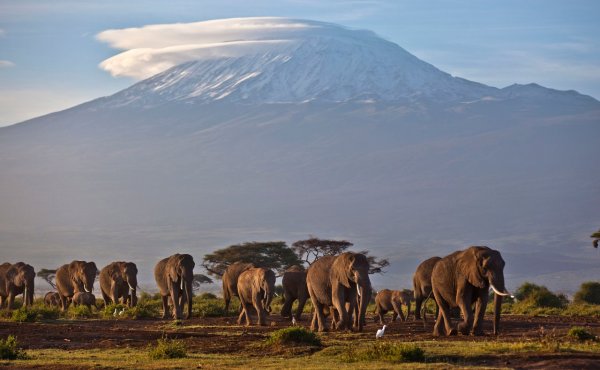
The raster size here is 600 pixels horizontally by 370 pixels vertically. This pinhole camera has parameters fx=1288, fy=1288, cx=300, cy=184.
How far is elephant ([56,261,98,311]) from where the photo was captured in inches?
1745

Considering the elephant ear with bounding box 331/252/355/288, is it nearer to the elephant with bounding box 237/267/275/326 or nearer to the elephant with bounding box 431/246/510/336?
the elephant with bounding box 431/246/510/336

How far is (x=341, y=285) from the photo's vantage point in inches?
1110

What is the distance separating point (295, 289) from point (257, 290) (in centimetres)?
239

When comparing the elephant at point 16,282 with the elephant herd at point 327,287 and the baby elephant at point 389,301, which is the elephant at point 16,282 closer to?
the elephant herd at point 327,287

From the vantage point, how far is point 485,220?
168 m

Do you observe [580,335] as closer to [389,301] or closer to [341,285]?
[341,285]

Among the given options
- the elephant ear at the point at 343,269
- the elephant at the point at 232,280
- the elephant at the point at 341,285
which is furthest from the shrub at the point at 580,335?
the elephant at the point at 232,280

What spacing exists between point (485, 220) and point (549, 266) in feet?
84.9

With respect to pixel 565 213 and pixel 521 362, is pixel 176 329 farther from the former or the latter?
pixel 565 213

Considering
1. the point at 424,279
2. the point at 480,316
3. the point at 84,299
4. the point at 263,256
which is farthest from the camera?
the point at 263,256

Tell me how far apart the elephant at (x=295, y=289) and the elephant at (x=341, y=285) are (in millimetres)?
4094

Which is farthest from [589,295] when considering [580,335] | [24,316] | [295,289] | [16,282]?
[580,335]

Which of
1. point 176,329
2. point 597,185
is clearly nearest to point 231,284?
point 176,329

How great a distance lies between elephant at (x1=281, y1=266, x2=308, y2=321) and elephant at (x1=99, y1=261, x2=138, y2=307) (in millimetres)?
8203
